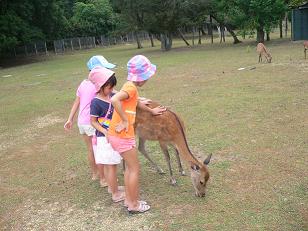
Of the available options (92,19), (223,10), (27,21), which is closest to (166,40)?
(223,10)

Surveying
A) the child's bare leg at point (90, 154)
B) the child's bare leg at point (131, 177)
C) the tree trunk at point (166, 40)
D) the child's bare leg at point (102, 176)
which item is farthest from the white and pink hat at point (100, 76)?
the tree trunk at point (166, 40)

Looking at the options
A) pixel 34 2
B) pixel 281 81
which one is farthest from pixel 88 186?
pixel 34 2

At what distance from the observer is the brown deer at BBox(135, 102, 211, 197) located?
4379 mm

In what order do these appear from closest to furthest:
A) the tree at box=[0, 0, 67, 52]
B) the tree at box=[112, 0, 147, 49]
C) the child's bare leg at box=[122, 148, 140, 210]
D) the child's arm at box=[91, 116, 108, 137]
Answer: the child's bare leg at box=[122, 148, 140, 210]
the child's arm at box=[91, 116, 108, 137]
the tree at box=[0, 0, 67, 52]
the tree at box=[112, 0, 147, 49]

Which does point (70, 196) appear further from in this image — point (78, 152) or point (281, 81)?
point (281, 81)

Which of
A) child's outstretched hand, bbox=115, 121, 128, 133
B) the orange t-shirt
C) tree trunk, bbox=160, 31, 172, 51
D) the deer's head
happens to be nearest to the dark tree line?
tree trunk, bbox=160, 31, 172, 51

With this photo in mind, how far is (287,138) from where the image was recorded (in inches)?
245

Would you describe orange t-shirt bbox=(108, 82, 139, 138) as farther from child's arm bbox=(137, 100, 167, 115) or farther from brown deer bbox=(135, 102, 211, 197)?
brown deer bbox=(135, 102, 211, 197)

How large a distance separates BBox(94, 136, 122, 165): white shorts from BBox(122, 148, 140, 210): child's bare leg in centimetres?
27

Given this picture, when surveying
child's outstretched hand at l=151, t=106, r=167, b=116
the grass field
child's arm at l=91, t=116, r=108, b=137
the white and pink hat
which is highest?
the white and pink hat

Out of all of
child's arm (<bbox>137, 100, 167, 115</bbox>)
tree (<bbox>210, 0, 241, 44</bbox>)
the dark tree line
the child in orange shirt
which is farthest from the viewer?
tree (<bbox>210, 0, 241, 44</bbox>)

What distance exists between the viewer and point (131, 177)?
416cm

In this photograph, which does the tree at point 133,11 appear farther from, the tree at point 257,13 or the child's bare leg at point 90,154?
the child's bare leg at point 90,154

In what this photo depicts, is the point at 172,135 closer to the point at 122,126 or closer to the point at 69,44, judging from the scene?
the point at 122,126
